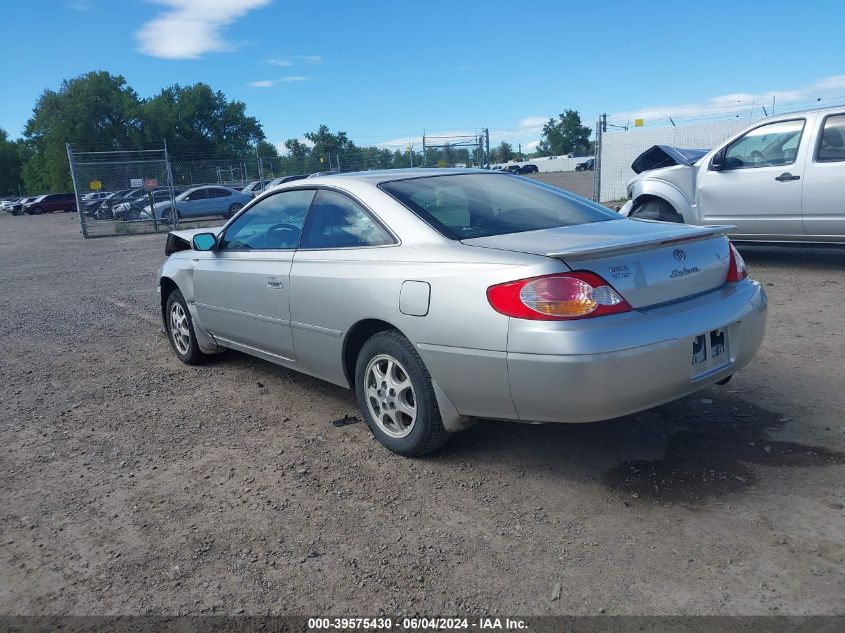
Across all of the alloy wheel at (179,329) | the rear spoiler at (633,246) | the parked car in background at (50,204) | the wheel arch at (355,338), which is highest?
the rear spoiler at (633,246)

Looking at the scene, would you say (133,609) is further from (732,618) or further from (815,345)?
(815,345)

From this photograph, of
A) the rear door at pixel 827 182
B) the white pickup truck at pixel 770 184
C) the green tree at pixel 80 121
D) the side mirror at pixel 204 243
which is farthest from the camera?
the green tree at pixel 80 121

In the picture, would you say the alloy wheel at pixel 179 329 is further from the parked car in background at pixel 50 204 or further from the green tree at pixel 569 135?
the green tree at pixel 569 135

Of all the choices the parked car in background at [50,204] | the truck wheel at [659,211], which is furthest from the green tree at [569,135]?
the truck wheel at [659,211]

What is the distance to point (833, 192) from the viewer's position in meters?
7.20

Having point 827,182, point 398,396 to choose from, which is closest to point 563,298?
point 398,396

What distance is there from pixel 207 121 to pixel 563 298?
88.0m

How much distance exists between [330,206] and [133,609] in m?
2.43

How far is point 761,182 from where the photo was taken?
25.6ft

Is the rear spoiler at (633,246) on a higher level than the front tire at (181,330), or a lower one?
higher

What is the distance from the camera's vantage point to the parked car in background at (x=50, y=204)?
167 ft

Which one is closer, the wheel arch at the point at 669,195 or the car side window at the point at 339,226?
the car side window at the point at 339,226

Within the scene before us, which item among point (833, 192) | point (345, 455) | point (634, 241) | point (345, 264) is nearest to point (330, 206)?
point (345, 264)

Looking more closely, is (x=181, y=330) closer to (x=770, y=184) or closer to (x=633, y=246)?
(x=633, y=246)
